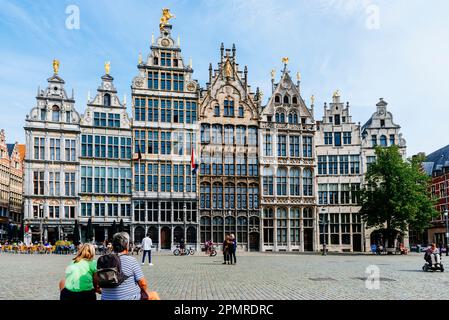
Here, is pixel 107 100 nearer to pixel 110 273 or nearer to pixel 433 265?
pixel 433 265

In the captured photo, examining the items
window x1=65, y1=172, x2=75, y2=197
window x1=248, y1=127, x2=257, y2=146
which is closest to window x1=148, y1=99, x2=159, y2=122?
window x1=65, y1=172, x2=75, y2=197

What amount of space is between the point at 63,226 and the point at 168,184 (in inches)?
422

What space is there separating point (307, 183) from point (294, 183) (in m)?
Answer: 1.47

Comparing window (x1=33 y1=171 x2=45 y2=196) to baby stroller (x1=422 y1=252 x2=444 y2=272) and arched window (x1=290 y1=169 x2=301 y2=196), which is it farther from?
baby stroller (x1=422 y1=252 x2=444 y2=272)

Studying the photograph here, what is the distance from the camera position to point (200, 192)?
180 feet

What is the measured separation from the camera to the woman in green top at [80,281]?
7.61 m

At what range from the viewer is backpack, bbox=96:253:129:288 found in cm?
721

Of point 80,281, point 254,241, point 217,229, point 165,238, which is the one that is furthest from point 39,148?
point 80,281

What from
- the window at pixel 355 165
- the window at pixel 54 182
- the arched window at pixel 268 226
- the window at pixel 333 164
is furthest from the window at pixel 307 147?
the window at pixel 54 182

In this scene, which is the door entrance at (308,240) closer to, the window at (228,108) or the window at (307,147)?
the window at (307,147)

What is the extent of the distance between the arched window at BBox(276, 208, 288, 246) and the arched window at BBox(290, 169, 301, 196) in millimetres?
2154

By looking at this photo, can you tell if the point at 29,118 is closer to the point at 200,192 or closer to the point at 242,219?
the point at 200,192

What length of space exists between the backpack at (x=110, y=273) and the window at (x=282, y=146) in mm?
50246

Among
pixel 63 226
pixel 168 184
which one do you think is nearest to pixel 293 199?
pixel 168 184
